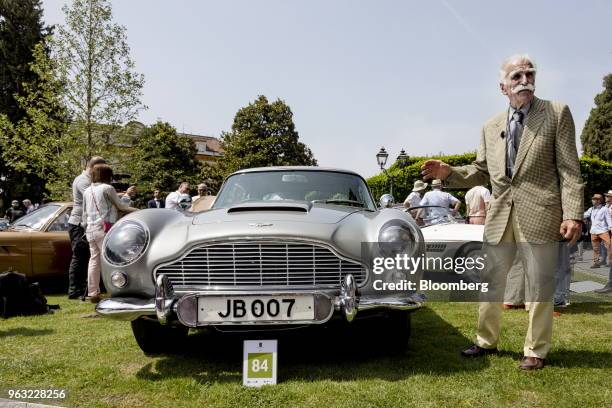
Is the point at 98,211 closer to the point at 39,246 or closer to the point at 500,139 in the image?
the point at 39,246

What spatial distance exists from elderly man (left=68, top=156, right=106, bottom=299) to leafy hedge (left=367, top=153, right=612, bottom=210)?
1554 centimetres

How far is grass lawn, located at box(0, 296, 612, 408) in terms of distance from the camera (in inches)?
104

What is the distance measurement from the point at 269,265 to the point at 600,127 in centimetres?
4189

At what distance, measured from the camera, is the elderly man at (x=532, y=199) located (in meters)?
3.10

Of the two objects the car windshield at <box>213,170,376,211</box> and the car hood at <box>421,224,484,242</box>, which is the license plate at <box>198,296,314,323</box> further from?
the car hood at <box>421,224,484,242</box>

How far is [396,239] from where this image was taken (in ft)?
10.0

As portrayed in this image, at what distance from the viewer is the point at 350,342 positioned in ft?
12.7

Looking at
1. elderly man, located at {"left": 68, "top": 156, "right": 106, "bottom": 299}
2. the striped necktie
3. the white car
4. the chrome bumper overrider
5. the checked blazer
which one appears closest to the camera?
the chrome bumper overrider

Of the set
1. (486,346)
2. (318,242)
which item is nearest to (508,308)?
(486,346)

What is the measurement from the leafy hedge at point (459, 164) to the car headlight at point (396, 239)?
1696 centimetres

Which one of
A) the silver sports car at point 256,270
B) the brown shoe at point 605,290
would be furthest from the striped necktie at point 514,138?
the brown shoe at point 605,290

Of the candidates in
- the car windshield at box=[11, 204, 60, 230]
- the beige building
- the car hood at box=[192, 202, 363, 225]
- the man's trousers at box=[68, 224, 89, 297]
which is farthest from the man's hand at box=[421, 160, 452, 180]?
the beige building

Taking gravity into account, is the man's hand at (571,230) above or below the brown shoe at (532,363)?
above

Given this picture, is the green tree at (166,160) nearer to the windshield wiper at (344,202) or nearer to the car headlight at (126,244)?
the windshield wiper at (344,202)
